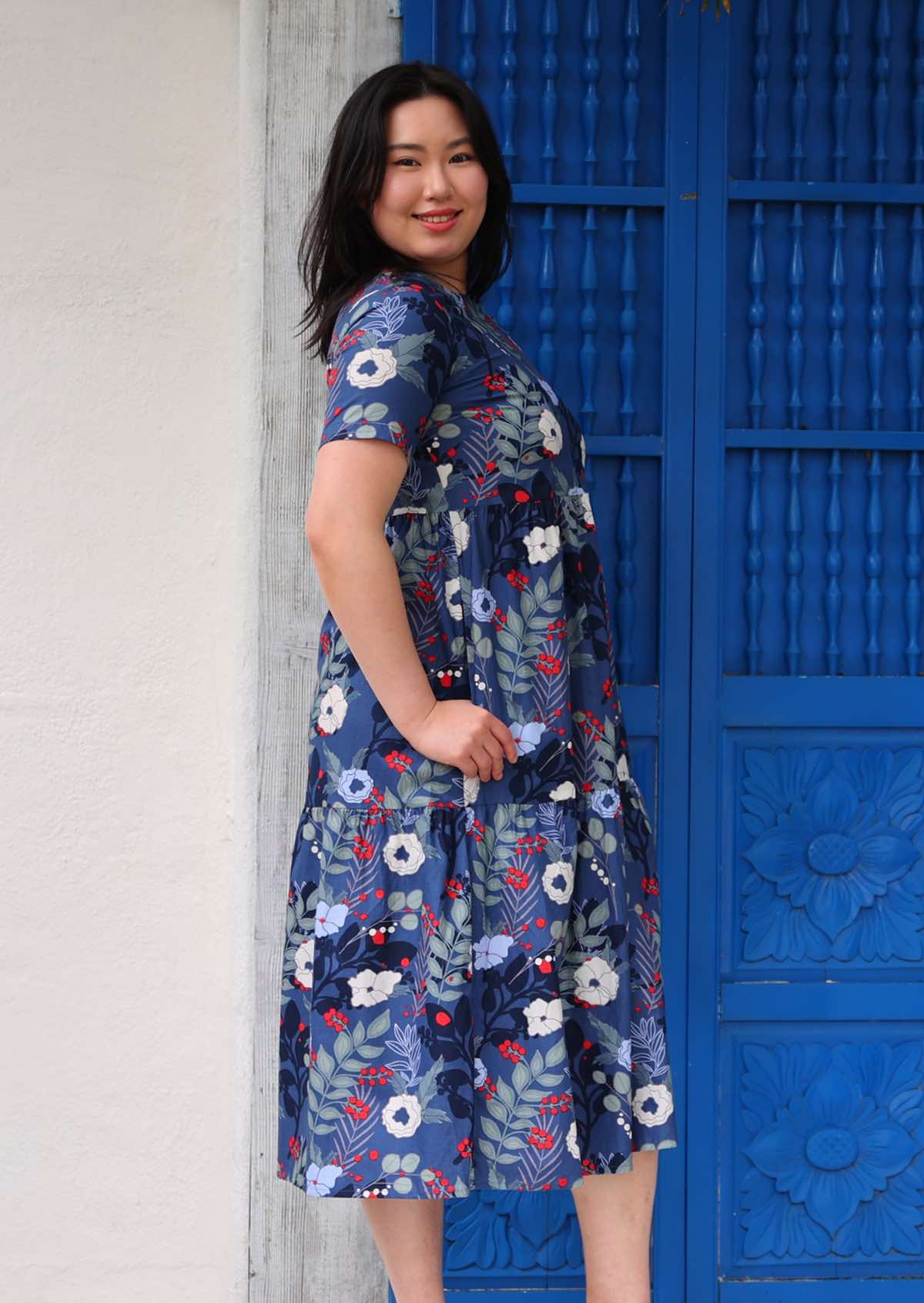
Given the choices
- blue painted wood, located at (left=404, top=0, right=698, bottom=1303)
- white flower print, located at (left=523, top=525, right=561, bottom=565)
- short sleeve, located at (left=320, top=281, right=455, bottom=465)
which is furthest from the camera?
blue painted wood, located at (left=404, top=0, right=698, bottom=1303)

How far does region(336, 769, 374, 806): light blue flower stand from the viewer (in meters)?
1.48

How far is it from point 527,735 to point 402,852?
0.20 meters

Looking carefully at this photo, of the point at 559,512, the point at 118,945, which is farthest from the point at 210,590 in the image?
the point at 559,512

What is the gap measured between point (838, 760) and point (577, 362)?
0.78 meters

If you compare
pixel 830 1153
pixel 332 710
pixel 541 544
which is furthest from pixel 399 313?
pixel 830 1153

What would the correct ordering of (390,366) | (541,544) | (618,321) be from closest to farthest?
(390,366) < (541,544) < (618,321)

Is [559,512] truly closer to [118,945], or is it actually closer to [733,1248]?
[118,945]

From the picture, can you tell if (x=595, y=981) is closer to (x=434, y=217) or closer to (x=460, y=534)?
(x=460, y=534)

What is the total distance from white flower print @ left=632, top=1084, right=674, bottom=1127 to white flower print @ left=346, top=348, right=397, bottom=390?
0.92 meters

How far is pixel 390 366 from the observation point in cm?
141

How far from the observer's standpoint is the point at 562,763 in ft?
4.94

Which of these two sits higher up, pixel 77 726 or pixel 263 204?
pixel 263 204

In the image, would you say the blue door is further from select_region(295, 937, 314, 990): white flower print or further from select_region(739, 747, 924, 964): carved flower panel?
select_region(295, 937, 314, 990): white flower print

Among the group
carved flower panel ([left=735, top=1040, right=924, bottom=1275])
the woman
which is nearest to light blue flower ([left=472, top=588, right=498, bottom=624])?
the woman
